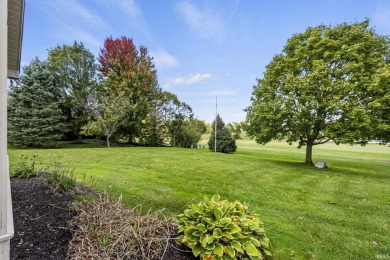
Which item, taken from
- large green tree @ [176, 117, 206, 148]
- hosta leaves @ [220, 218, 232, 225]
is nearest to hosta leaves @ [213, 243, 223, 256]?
hosta leaves @ [220, 218, 232, 225]

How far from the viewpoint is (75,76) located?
18.0m

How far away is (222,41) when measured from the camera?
35.6 feet

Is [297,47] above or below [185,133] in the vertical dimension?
above

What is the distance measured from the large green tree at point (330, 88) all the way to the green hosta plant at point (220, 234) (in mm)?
8557

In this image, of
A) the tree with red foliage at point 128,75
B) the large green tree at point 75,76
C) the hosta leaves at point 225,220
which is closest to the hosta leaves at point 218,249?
the hosta leaves at point 225,220

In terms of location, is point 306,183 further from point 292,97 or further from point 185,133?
point 185,133

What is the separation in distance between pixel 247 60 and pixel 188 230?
413 inches

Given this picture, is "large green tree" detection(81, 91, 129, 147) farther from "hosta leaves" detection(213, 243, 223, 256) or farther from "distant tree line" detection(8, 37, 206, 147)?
"hosta leaves" detection(213, 243, 223, 256)

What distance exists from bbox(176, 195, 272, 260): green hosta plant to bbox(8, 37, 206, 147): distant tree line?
15.0 m

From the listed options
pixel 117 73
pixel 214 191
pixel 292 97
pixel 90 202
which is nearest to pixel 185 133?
pixel 117 73

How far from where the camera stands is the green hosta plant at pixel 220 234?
87.7 inches

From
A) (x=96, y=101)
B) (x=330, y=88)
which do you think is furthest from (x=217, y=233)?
(x=96, y=101)

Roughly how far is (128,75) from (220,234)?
18563mm

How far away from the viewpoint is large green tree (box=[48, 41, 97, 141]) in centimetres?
1742
